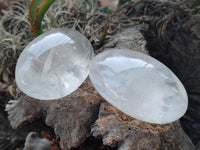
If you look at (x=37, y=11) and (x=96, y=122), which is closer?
(x=96, y=122)

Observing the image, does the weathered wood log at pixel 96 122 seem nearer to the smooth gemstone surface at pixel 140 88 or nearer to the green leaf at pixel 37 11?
the smooth gemstone surface at pixel 140 88

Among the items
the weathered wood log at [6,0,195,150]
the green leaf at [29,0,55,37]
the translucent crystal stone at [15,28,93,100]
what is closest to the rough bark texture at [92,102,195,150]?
the weathered wood log at [6,0,195,150]

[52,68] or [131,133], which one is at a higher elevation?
[52,68]

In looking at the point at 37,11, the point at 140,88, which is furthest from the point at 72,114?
the point at 37,11

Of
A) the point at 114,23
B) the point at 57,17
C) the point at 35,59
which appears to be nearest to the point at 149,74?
the point at 35,59

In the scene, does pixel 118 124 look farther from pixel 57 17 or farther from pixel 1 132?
pixel 57 17

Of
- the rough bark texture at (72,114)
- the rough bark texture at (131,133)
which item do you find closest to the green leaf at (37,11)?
the rough bark texture at (72,114)

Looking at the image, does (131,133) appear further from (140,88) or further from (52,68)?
(52,68)
